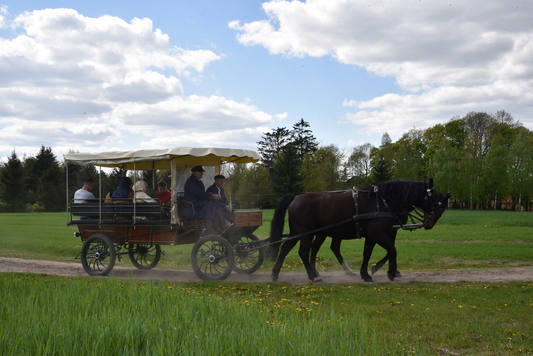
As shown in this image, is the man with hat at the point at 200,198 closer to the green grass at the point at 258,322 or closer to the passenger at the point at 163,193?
the passenger at the point at 163,193

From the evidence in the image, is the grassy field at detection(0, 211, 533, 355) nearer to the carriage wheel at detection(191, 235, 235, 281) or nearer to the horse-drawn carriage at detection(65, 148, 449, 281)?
the carriage wheel at detection(191, 235, 235, 281)

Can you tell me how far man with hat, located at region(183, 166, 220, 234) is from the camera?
1035 cm

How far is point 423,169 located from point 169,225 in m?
63.5

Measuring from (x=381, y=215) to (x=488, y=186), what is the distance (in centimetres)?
6111

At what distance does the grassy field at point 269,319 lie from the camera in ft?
13.6

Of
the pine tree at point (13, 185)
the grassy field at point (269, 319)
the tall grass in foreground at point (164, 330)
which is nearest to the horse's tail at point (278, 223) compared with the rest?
the grassy field at point (269, 319)

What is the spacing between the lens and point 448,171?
62.9m

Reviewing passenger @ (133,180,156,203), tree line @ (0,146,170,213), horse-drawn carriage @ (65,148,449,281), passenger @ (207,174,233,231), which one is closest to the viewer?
horse-drawn carriage @ (65,148,449,281)

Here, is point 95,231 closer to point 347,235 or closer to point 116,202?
point 116,202

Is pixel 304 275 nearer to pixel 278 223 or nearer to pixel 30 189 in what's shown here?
pixel 278 223

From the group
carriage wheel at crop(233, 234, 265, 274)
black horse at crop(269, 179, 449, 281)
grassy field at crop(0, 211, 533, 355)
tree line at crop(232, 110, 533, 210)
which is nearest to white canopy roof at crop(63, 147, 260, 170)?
black horse at crop(269, 179, 449, 281)

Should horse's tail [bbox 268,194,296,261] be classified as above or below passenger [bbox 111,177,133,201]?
below

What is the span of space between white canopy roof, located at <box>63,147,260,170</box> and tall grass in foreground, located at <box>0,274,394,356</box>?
4532mm

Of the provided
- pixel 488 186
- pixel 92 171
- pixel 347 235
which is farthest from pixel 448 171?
pixel 347 235
